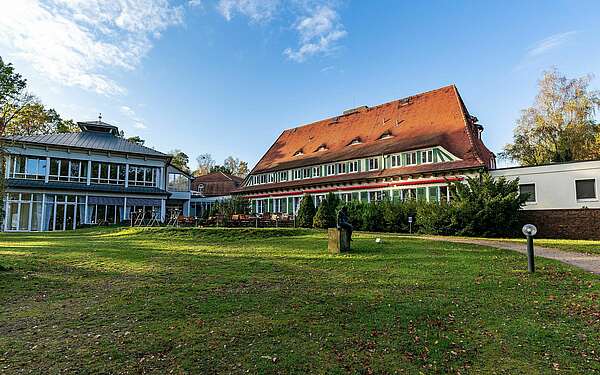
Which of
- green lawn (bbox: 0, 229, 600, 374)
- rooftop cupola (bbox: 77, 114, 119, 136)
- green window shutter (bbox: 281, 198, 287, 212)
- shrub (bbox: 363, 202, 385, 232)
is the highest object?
rooftop cupola (bbox: 77, 114, 119, 136)

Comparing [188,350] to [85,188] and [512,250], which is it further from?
[85,188]

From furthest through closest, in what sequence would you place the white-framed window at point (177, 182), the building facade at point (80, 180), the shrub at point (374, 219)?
the white-framed window at point (177, 182), the building facade at point (80, 180), the shrub at point (374, 219)

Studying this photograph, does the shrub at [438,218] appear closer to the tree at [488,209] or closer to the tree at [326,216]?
the tree at [488,209]

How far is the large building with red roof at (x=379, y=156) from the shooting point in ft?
93.9

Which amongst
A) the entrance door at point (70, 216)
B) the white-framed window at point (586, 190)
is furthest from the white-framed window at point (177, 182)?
the white-framed window at point (586, 190)

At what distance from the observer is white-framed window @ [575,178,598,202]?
22.9 m

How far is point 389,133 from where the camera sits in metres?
35.0

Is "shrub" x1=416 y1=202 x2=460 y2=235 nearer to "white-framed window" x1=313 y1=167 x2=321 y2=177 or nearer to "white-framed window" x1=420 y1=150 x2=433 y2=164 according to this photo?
"white-framed window" x1=420 y1=150 x2=433 y2=164

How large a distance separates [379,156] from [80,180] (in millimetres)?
26555

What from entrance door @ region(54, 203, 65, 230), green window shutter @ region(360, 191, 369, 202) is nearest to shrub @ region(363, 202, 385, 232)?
green window shutter @ region(360, 191, 369, 202)

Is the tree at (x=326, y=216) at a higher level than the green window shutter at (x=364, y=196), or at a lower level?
lower

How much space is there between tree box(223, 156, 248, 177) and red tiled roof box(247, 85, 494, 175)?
47.8 metres

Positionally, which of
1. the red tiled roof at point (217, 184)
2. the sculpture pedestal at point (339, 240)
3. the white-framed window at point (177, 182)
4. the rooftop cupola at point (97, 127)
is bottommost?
the sculpture pedestal at point (339, 240)

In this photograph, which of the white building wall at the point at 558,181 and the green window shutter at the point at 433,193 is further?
the green window shutter at the point at 433,193
